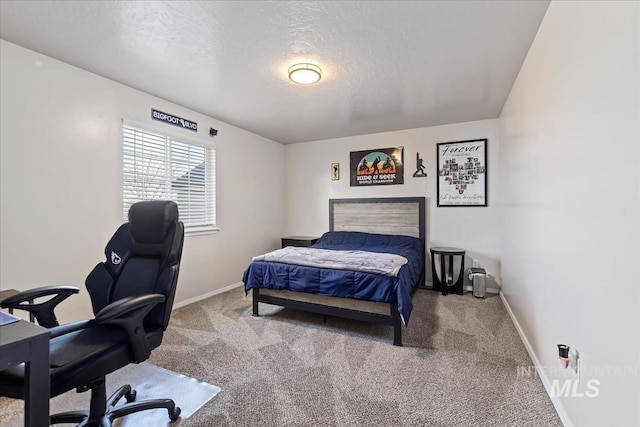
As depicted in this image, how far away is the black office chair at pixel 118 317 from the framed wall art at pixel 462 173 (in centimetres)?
384

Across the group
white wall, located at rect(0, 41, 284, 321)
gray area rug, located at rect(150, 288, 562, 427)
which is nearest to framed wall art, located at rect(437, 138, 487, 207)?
gray area rug, located at rect(150, 288, 562, 427)

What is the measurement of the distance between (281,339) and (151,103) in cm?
289

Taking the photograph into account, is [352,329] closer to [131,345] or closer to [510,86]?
[131,345]

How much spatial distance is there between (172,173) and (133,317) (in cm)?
253

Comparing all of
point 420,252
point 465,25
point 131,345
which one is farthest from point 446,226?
point 131,345

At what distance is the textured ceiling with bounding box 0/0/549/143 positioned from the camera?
6.04 ft

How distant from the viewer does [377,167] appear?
4824mm

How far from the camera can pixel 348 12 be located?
6.09 feet

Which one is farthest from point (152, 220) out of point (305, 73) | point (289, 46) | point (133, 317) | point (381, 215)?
point (381, 215)

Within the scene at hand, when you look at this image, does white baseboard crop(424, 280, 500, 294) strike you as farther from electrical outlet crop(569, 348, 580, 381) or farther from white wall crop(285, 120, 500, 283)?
electrical outlet crop(569, 348, 580, 381)

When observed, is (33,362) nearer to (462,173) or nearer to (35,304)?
(35,304)

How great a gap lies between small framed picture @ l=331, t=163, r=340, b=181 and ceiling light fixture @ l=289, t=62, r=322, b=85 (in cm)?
248

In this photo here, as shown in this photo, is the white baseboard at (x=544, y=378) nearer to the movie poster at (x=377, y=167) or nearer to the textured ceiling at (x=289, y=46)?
the textured ceiling at (x=289, y=46)

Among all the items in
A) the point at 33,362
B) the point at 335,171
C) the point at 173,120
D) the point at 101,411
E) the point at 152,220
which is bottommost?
the point at 101,411
